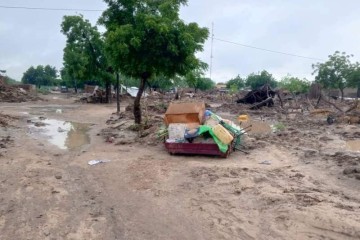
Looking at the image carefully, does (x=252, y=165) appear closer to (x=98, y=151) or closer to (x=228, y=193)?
(x=228, y=193)

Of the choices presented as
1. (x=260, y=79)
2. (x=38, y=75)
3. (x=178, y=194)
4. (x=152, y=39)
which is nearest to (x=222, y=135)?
(x=178, y=194)

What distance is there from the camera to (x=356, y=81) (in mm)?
39656

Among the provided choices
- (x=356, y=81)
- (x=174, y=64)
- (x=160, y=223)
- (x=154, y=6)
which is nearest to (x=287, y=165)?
(x=160, y=223)

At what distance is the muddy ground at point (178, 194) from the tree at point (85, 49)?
69.3ft

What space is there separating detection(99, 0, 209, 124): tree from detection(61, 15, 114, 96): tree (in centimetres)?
1717

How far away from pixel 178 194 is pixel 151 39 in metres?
7.64

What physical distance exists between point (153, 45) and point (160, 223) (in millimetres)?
8656

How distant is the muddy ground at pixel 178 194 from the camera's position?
4449 mm

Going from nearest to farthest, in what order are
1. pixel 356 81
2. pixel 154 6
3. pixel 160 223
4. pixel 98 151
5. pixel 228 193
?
1. pixel 160 223
2. pixel 228 193
3. pixel 98 151
4. pixel 154 6
5. pixel 356 81

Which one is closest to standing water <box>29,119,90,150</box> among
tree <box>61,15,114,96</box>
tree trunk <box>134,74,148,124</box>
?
tree trunk <box>134,74,148,124</box>

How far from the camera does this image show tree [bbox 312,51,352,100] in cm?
4019

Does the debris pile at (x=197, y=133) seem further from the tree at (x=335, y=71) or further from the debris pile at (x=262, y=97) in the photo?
the tree at (x=335, y=71)

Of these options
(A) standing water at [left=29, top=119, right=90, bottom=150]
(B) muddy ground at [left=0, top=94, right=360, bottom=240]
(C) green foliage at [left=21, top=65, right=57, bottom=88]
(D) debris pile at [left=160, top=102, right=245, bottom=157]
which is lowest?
(A) standing water at [left=29, top=119, right=90, bottom=150]

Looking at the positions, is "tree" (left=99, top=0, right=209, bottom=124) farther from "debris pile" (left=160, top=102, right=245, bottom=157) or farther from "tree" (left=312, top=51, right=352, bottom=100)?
"tree" (left=312, top=51, right=352, bottom=100)
